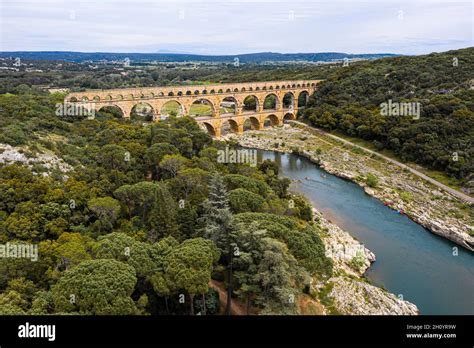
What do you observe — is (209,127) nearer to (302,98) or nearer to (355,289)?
(302,98)

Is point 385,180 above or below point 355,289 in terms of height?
above

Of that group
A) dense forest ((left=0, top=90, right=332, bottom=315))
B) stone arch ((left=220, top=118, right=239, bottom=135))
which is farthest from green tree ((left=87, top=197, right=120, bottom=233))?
stone arch ((left=220, top=118, right=239, bottom=135))

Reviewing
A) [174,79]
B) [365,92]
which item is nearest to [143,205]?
[365,92]

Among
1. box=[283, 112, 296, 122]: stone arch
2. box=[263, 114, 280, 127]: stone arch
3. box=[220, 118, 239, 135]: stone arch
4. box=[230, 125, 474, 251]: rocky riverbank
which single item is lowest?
box=[230, 125, 474, 251]: rocky riverbank

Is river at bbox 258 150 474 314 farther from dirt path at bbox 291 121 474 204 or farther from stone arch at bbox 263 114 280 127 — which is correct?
stone arch at bbox 263 114 280 127

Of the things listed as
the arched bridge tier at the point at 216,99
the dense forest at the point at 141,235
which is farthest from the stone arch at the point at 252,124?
the dense forest at the point at 141,235

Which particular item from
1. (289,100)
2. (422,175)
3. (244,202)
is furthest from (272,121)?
(244,202)
